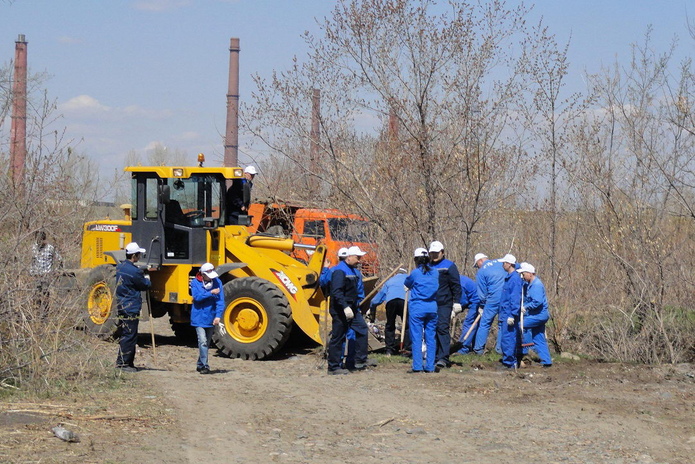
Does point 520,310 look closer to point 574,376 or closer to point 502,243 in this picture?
point 574,376

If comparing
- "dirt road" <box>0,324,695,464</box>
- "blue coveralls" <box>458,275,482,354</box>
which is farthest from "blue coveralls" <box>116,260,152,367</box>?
"blue coveralls" <box>458,275,482,354</box>

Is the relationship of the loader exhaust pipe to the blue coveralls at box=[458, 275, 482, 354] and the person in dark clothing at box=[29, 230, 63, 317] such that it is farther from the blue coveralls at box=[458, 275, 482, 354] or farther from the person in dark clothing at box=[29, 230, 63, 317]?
the person in dark clothing at box=[29, 230, 63, 317]

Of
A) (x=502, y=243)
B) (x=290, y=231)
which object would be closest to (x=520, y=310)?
(x=502, y=243)

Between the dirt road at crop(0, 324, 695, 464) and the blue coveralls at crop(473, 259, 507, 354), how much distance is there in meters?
1.04

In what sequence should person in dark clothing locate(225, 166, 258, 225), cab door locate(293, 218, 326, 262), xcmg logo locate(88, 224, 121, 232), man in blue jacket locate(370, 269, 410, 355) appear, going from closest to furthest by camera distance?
man in blue jacket locate(370, 269, 410, 355) → person in dark clothing locate(225, 166, 258, 225) → xcmg logo locate(88, 224, 121, 232) → cab door locate(293, 218, 326, 262)

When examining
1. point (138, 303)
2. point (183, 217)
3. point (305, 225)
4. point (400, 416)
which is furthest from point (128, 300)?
point (305, 225)

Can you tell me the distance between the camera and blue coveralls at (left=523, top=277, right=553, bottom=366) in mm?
13062

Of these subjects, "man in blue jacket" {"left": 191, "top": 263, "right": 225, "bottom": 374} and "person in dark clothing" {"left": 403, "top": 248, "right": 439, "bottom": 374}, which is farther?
"person in dark clothing" {"left": 403, "top": 248, "right": 439, "bottom": 374}

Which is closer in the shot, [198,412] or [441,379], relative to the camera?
[198,412]

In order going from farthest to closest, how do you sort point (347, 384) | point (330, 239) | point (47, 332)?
point (330, 239)
point (347, 384)
point (47, 332)

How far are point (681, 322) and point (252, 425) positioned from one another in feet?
24.2

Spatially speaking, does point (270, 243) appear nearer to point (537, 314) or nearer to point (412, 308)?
point (412, 308)

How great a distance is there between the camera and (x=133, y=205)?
14.9 metres

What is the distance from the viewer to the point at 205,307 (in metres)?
12.3
